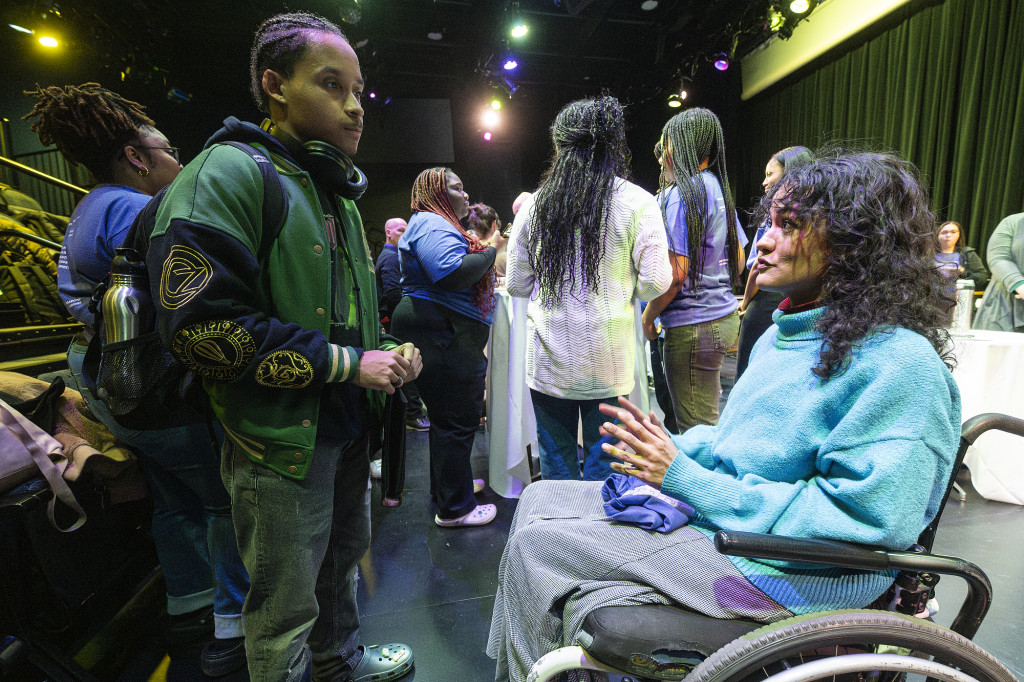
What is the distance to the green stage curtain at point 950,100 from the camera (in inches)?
186

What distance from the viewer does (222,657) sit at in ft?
5.06

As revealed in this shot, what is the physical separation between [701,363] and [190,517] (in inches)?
82.2

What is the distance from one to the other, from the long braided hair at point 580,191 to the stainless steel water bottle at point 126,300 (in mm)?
1259

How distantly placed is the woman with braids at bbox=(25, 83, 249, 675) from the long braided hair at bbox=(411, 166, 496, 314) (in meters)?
1.03

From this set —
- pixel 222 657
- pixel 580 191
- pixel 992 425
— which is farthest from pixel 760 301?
pixel 222 657

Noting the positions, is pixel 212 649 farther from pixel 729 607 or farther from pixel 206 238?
pixel 729 607

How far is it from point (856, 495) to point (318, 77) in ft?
4.56

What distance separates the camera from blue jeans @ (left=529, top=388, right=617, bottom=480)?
189 cm

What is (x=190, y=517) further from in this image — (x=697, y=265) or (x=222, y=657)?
(x=697, y=265)

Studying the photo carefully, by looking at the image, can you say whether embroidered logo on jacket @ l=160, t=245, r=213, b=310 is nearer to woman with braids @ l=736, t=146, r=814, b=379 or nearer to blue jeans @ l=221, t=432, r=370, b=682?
blue jeans @ l=221, t=432, r=370, b=682

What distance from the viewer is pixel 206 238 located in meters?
0.90

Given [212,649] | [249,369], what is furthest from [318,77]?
[212,649]

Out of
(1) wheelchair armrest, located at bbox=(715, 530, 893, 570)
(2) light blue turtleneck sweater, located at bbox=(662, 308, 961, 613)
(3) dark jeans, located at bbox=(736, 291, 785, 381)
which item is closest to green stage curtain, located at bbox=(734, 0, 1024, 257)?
(3) dark jeans, located at bbox=(736, 291, 785, 381)

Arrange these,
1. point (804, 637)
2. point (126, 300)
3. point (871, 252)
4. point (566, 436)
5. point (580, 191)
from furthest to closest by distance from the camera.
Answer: point (566, 436), point (580, 191), point (126, 300), point (871, 252), point (804, 637)
